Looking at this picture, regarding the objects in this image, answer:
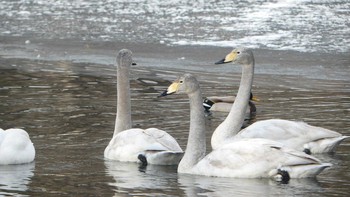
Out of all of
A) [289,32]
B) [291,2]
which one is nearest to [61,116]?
[289,32]

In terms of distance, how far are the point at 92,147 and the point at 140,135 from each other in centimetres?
80

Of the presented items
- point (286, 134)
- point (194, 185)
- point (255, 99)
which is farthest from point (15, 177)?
point (255, 99)

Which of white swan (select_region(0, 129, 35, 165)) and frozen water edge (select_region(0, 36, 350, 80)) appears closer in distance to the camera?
white swan (select_region(0, 129, 35, 165))

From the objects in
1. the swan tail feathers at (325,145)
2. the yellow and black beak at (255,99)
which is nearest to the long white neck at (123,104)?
the swan tail feathers at (325,145)

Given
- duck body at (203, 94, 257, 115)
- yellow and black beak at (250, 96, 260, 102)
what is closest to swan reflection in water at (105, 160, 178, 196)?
duck body at (203, 94, 257, 115)

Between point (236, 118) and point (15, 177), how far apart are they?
8.21 feet

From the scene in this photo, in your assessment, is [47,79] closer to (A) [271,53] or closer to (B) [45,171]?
(A) [271,53]

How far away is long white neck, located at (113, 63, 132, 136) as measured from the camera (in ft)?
34.3

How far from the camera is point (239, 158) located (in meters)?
8.79

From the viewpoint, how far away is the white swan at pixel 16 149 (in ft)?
31.2

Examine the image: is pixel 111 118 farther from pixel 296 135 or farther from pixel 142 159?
pixel 296 135

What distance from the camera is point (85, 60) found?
18.0 m

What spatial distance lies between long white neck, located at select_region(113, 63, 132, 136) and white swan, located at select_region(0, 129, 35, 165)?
1192 mm

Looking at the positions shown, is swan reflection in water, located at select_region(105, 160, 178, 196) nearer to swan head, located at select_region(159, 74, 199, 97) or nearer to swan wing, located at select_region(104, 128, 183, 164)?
swan wing, located at select_region(104, 128, 183, 164)
